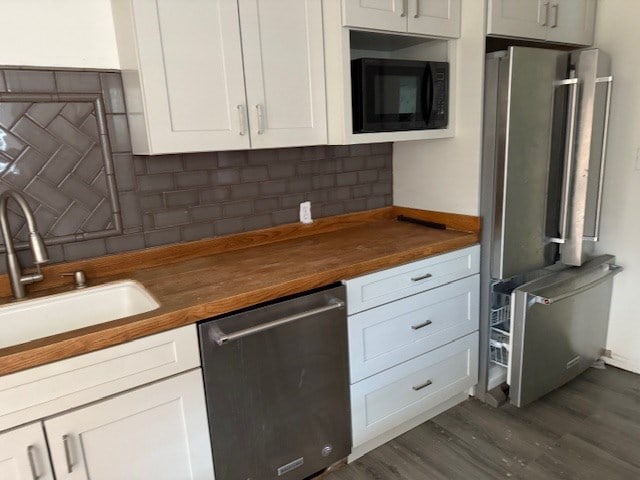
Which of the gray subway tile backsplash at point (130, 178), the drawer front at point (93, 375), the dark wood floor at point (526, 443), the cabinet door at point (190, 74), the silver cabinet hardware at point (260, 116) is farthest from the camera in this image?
the dark wood floor at point (526, 443)

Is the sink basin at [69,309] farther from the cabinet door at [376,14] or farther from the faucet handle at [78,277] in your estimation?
the cabinet door at [376,14]

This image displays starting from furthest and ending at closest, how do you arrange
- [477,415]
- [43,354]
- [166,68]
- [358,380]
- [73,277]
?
1. [477,415]
2. [358,380]
3. [73,277]
4. [166,68]
5. [43,354]

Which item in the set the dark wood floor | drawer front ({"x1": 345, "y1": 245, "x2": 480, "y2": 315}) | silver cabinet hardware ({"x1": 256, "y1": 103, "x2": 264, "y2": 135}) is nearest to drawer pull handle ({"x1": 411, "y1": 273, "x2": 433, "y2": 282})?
drawer front ({"x1": 345, "y1": 245, "x2": 480, "y2": 315})

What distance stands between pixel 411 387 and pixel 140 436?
118 centimetres

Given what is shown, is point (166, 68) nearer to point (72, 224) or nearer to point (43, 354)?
point (72, 224)

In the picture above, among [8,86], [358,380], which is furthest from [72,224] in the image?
[358,380]

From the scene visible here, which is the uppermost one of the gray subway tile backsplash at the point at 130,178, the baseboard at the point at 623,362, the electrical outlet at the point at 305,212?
the gray subway tile backsplash at the point at 130,178

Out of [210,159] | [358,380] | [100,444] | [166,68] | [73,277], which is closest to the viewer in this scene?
[100,444]

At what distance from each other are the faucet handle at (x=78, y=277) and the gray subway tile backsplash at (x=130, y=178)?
7 cm

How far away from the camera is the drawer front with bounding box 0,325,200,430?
3.78 feet

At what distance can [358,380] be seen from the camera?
72.2 inches

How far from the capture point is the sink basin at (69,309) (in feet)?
5.01

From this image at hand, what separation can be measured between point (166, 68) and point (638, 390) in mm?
2709

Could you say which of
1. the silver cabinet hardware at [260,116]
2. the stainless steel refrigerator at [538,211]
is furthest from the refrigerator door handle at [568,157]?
the silver cabinet hardware at [260,116]
